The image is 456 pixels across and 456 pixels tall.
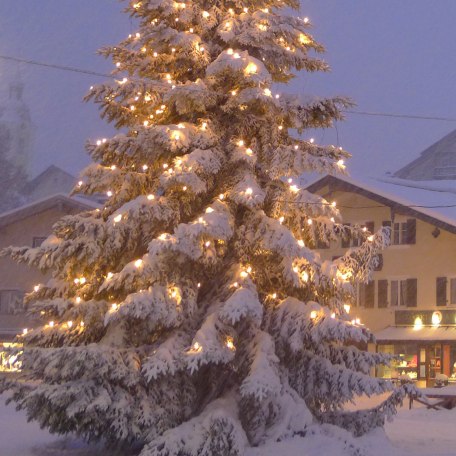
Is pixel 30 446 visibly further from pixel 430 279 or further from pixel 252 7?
pixel 430 279

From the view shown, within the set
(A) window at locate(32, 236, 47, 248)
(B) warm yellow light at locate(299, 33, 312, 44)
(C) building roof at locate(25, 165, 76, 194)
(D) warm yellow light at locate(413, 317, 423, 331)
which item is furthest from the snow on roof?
(C) building roof at locate(25, 165, 76, 194)

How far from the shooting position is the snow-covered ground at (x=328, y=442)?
13.0 metres

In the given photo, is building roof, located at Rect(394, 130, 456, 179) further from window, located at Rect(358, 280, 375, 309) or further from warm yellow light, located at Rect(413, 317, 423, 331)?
warm yellow light, located at Rect(413, 317, 423, 331)

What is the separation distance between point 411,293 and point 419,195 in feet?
17.5

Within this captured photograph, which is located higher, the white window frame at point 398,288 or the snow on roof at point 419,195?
the snow on roof at point 419,195

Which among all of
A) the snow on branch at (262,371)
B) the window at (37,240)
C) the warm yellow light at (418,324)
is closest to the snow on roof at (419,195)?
the warm yellow light at (418,324)

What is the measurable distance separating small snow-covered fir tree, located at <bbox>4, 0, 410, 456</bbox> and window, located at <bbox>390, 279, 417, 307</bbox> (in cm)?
2594

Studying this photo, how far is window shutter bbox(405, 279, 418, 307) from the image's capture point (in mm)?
40625

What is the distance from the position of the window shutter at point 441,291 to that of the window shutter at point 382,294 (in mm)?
2571

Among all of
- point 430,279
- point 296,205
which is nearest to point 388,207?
point 430,279

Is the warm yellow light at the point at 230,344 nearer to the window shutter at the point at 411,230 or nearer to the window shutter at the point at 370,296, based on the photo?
the window shutter at the point at 411,230

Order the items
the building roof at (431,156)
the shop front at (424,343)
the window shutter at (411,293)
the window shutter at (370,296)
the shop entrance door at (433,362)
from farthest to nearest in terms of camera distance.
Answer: the building roof at (431,156), the window shutter at (370,296), the window shutter at (411,293), the shop entrance door at (433,362), the shop front at (424,343)

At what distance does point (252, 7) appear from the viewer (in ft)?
53.9

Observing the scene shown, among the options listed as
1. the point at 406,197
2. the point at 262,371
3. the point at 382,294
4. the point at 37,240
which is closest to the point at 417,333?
the point at 382,294
